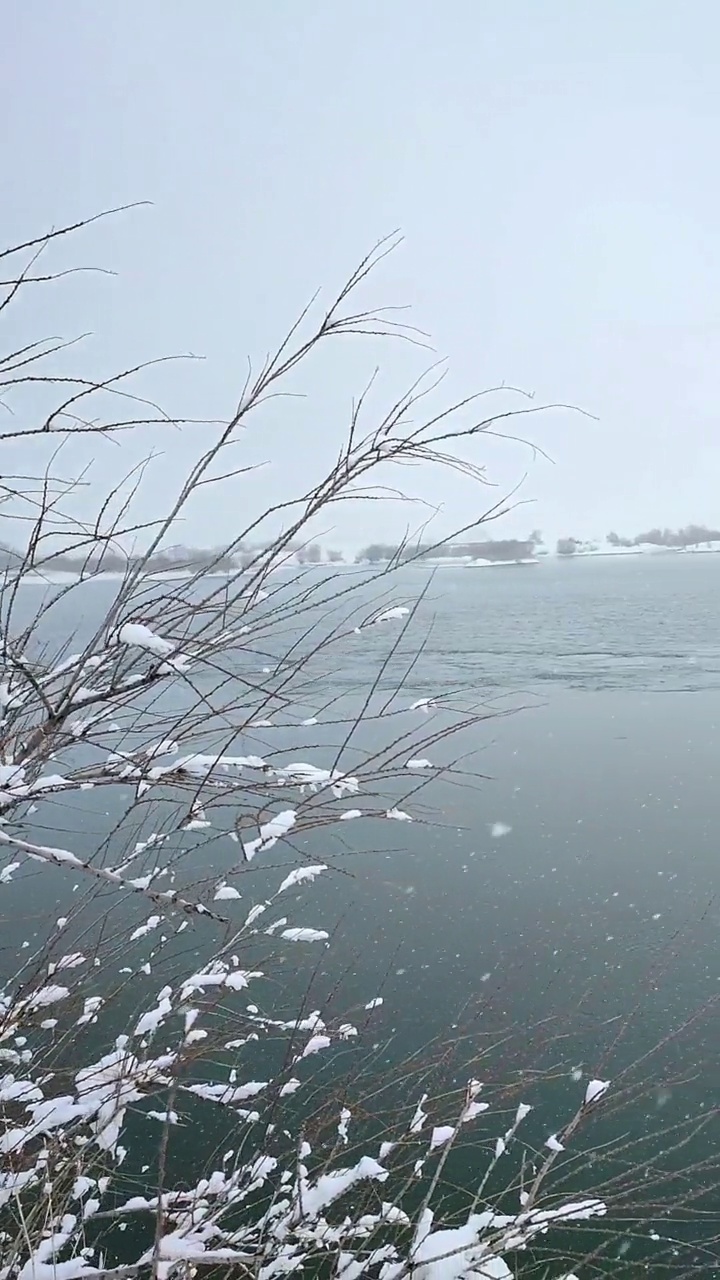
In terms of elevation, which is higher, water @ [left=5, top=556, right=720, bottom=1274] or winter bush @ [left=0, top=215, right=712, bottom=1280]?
winter bush @ [left=0, top=215, right=712, bottom=1280]

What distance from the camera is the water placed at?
5.69m

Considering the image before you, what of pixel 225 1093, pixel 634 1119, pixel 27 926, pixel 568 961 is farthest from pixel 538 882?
pixel 225 1093

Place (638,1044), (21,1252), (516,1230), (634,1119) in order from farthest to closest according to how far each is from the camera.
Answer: (638,1044) → (634,1119) → (21,1252) → (516,1230)

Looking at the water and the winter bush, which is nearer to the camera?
the winter bush

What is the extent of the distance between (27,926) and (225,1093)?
4404 mm

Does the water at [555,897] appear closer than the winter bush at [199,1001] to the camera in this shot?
No

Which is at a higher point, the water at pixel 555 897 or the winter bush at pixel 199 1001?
the winter bush at pixel 199 1001

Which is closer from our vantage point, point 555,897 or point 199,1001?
point 199,1001

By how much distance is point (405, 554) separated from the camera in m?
2.20

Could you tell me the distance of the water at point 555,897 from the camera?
5688 mm

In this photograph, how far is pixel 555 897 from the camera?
7.89 meters

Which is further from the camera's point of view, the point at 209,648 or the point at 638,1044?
the point at 638,1044

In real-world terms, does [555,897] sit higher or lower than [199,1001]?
lower

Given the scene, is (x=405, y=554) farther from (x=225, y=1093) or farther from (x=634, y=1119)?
(x=634, y=1119)
